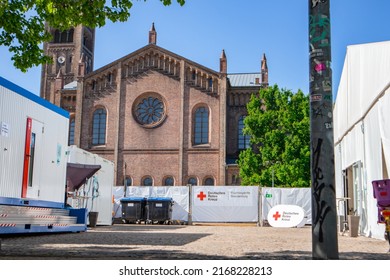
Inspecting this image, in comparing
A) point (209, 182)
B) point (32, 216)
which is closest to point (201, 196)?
point (209, 182)

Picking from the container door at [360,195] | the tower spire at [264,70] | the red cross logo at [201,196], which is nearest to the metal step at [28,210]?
the container door at [360,195]

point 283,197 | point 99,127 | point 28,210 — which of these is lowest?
point 28,210

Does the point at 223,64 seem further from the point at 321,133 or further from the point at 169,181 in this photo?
the point at 321,133

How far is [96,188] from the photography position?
2283cm

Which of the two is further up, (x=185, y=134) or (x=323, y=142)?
(x=185, y=134)

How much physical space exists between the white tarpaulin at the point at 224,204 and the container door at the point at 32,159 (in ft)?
62.8

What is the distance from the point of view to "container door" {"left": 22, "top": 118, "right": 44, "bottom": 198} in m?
12.5

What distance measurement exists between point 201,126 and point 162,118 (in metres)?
3.64

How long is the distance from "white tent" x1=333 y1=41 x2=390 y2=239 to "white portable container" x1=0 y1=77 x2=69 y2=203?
28.2 feet

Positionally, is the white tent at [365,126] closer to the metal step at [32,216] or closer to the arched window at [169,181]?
the metal step at [32,216]

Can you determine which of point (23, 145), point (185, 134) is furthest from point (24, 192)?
point (185, 134)
